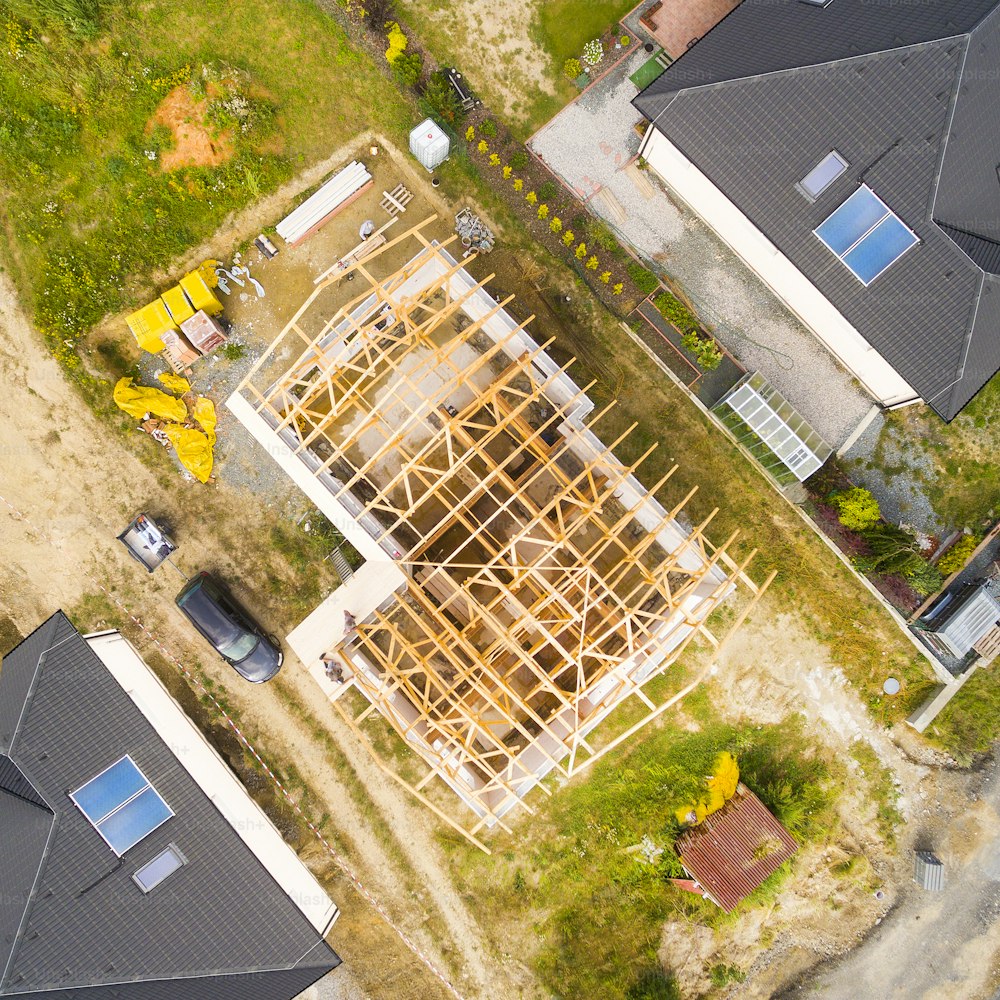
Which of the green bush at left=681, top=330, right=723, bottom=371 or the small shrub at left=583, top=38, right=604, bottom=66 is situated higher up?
the small shrub at left=583, top=38, right=604, bottom=66

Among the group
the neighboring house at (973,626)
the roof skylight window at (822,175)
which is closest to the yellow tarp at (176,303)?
the roof skylight window at (822,175)

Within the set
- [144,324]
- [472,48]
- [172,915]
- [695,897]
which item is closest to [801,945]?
[695,897]

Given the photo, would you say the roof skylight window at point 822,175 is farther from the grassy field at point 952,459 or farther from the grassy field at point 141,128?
the grassy field at point 141,128

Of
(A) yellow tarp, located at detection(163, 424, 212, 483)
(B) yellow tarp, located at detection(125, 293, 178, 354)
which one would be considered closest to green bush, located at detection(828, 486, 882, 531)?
(A) yellow tarp, located at detection(163, 424, 212, 483)

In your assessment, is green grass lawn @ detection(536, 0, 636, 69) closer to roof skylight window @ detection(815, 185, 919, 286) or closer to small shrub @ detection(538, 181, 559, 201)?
small shrub @ detection(538, 181, 559, 201)

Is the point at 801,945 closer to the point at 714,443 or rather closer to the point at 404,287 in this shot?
the point at 714,443
